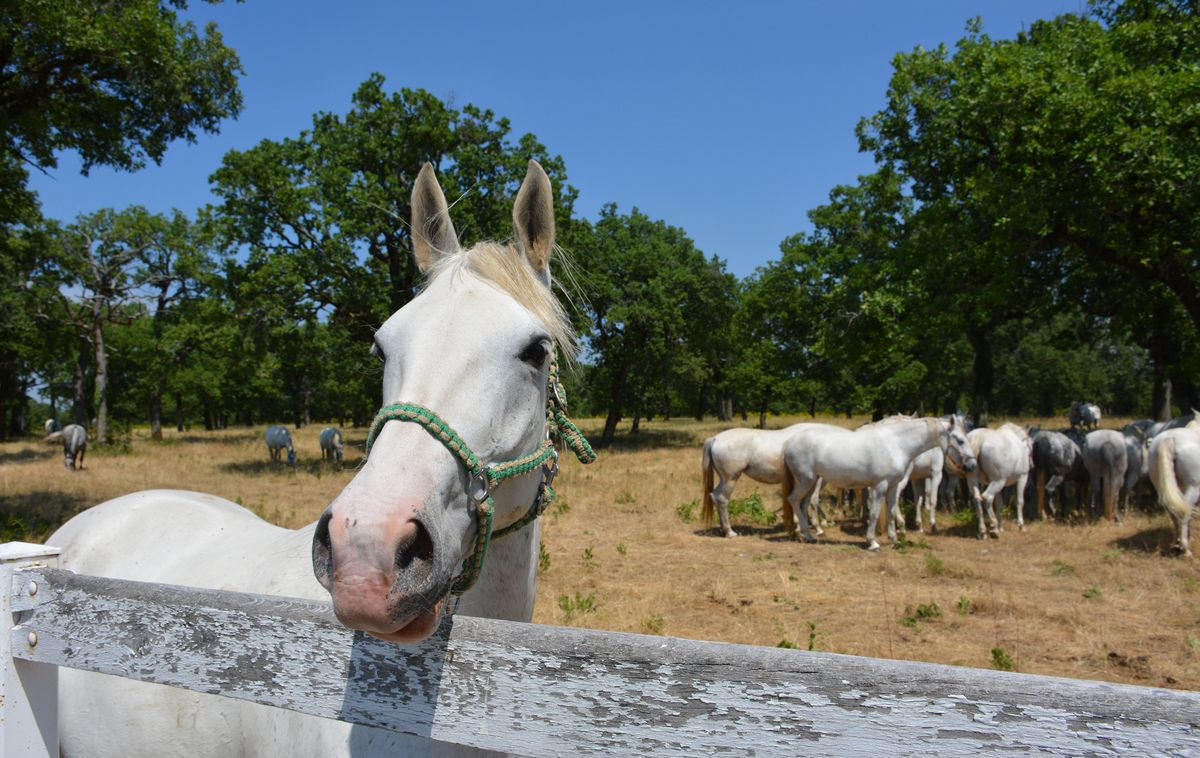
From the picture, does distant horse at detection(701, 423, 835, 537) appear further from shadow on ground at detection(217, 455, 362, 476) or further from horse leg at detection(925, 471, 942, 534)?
shadow on ground at detection(217, 455, 362, 476)

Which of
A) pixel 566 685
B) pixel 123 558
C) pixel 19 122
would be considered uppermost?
pixel 19 122

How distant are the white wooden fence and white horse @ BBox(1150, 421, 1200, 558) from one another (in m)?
10.1

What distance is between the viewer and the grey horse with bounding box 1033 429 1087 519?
10.9 metres

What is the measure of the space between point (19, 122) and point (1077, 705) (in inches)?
474

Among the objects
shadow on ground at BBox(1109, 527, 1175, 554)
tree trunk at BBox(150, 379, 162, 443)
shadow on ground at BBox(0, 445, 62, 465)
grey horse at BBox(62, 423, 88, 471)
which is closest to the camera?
shadow on ground at BBox(1109, 527, 1175, 554)

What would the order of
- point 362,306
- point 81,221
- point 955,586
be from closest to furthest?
point 955,586 → point 362,306 → point 81,221

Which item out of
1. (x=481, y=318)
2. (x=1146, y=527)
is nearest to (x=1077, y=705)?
(x=481, y=318)

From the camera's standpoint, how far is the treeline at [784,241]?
1034 cm

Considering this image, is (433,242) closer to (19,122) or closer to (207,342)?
(19,122)

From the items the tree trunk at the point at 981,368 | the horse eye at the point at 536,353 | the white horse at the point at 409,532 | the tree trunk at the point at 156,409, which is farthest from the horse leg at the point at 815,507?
the tree trunk at the point at 156,409

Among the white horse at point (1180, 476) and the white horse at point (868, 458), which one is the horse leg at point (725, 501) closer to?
the white horse at point (868, 458)

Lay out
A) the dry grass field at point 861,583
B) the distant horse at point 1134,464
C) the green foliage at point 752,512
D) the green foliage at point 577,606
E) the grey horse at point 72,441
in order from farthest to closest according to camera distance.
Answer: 1. the grey horse at point 72,441
2. the green foliage at point 752,512
3. the distant horse at point 1134,464
4. the green foliage at point 577,606
5. the dry grass field at point 861,583

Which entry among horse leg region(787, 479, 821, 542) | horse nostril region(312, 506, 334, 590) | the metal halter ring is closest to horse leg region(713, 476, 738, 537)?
horse leg region(787, 479, 821, 542)

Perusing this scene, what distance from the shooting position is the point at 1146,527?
9.23m
